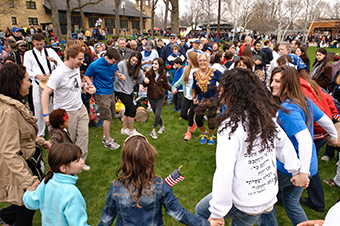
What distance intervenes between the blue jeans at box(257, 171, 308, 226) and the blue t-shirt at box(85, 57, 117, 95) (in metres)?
3.70

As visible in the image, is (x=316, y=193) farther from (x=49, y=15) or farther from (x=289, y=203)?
(x=49, y=15)

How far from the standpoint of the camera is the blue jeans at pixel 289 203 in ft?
8.30

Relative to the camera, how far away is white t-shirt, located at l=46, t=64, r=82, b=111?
3723 millimetres

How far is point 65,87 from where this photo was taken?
385 cm

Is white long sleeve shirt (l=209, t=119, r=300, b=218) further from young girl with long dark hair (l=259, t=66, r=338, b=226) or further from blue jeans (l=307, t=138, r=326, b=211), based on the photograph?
blue jeans (l=307, t=138, r=326, b=211)

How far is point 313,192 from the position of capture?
11.1 feet

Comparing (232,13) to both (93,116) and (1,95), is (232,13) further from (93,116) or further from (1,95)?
(1,95)

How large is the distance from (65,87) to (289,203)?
3576 mm

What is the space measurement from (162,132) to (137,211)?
4.40 metres

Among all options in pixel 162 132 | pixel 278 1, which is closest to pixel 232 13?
pixel 278 1

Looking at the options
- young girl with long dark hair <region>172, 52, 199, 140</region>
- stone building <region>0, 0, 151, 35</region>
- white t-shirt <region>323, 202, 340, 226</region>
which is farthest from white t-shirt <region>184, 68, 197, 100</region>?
stone building <region>0, 0, 151, 35</region>

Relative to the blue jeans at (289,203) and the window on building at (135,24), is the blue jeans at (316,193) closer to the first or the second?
the blue jeans at (289,203)

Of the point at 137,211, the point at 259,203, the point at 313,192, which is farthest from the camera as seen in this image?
the point at 313,192

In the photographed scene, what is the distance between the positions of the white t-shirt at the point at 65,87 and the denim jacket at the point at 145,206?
2566 mm
